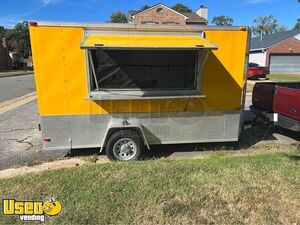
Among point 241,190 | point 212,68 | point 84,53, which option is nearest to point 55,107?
point 84,53

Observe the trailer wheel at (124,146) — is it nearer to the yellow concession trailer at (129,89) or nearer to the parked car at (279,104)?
the yellow concession trailer at (129,89)

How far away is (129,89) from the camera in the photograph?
5.65 metres

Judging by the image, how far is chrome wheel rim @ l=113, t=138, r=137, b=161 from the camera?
5.62m

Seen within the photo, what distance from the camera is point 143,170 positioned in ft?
15.7

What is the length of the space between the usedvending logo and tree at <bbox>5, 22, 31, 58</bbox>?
7792cm

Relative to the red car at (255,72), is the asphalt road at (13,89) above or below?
below

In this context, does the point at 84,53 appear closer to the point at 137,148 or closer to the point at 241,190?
the point at 137,148

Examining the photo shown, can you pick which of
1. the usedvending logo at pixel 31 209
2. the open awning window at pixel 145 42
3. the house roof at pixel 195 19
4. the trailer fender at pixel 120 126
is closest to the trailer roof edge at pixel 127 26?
the open awning window at pixel 145 42

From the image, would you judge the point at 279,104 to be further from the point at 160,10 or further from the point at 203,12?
the point at 203,12

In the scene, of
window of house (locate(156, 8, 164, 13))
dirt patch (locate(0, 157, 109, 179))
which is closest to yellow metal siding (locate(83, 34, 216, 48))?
dirt patch (locate(0, 157, 109, 179))

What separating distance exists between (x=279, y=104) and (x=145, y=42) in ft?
12.6

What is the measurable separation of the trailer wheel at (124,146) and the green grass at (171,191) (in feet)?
1.70

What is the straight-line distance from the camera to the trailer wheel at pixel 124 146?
219 inches

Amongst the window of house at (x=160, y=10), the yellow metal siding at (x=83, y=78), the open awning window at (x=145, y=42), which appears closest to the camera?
the open awning window at (x=145, y=42)
